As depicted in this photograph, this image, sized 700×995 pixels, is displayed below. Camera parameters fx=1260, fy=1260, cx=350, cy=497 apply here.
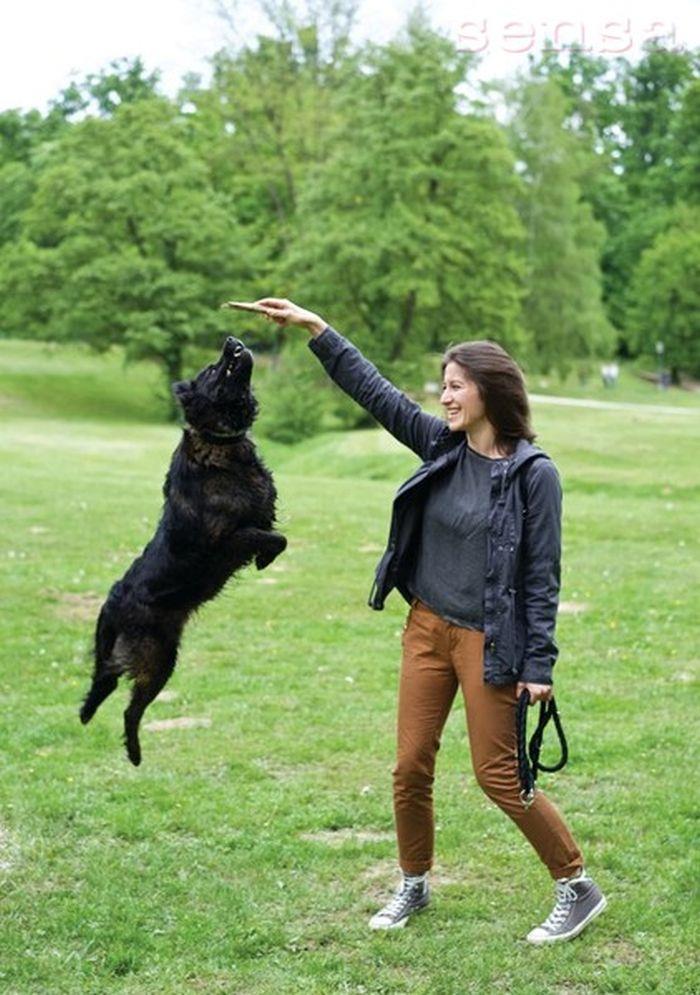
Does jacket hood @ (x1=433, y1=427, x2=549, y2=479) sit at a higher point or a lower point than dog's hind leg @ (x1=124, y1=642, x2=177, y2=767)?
higher

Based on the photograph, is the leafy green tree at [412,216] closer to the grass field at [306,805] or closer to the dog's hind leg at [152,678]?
the grass field at [306,805]

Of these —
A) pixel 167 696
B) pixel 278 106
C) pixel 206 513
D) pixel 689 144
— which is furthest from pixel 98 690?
pixel 689 144

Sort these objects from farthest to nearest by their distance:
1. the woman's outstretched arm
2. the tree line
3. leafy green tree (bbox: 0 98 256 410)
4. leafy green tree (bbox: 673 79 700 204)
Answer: leafy green tree (bbox: 673 79 700 204), leafy green tree (bbox: 0 98 256 410), the tree line, the woman's outstretched arm

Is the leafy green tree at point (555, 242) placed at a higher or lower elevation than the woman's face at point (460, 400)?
higher

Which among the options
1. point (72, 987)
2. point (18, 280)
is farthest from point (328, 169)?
point (72, 987)

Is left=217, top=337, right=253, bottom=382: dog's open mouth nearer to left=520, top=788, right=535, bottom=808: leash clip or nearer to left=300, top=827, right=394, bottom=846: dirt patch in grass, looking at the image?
left=520, top=788, right=535, bottom=808: leash clip

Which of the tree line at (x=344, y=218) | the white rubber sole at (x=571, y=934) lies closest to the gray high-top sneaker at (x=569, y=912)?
the white rubber sole at (x=571, y=934)

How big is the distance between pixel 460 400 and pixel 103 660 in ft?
6.35

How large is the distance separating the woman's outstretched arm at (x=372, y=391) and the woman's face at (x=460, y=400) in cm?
29

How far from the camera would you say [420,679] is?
5371 millimetres

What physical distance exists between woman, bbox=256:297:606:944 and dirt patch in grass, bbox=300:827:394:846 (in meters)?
1.00

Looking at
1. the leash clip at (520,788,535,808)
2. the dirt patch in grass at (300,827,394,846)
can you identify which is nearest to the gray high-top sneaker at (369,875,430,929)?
the leash clip at (520,788,535,808)

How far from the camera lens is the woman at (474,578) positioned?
5051 millimetres

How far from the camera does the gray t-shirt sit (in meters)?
5.18
